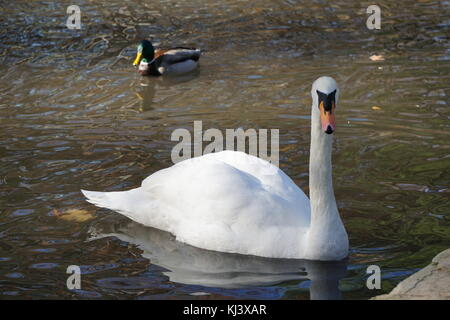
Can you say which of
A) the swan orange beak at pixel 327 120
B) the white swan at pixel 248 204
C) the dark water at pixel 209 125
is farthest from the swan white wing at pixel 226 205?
the swan orange beak at pixel 327 120

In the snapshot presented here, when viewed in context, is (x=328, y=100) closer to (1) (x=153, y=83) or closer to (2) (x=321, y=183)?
(2) (x=321, y=183)

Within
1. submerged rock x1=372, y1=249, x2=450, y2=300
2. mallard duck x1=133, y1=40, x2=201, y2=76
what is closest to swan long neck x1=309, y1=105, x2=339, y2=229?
submerged rock x1=372, y1=249, x2=450, y2=300

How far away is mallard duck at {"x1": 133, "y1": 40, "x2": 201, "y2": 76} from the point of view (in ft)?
38.4

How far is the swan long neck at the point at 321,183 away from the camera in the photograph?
566cm

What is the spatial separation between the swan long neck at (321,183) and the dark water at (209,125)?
35 centimetres

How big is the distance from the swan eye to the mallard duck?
6.39 meters

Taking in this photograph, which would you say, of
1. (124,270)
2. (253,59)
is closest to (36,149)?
(124,270)

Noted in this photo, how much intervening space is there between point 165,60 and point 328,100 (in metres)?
6.87

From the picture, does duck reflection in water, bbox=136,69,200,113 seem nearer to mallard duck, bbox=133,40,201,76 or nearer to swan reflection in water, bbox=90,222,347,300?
mallard duck, bbox=133,40,201,76

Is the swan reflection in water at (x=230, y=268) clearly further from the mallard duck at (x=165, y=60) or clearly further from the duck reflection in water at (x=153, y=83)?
the mallard duck at (x=165, y=60)

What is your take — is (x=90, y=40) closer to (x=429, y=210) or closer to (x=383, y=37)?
(x=383, y=37)

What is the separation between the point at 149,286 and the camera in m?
5.51

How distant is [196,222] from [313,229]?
928 mm

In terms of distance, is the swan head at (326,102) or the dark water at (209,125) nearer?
the swan head at (326,102)
